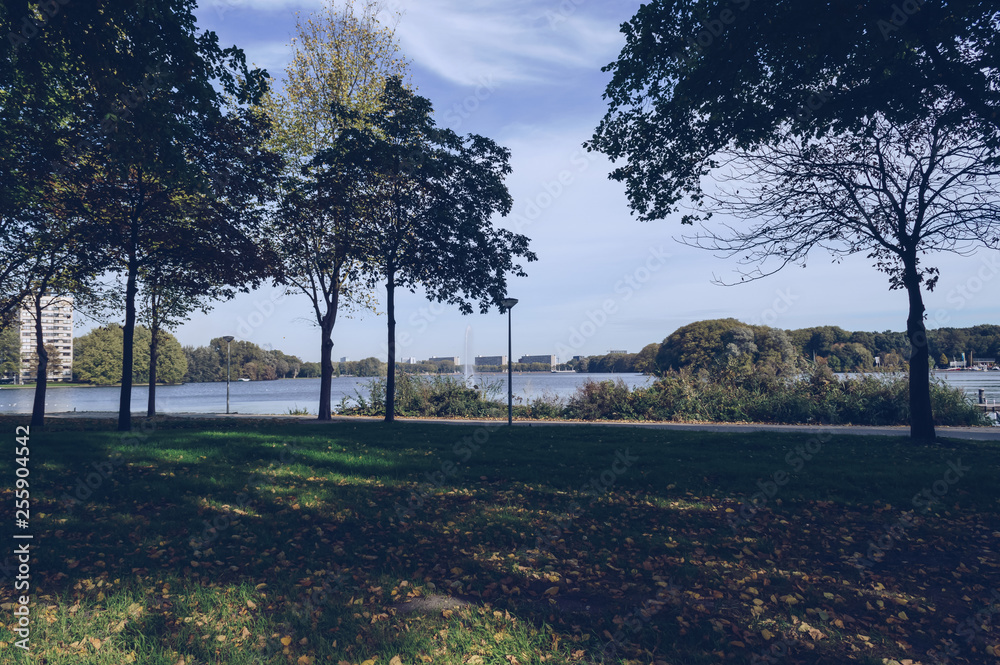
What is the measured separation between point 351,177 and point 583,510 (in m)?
15.2

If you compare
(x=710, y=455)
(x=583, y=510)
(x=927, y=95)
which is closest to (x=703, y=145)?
(x=927, y=95)

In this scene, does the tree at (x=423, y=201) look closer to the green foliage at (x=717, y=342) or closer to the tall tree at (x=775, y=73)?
the tall tree at (x=775, y=73)

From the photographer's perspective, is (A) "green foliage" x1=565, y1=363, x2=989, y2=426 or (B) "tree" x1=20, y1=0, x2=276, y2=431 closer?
(B) "tree" x1=20, y1=0, x2=276, y2=431

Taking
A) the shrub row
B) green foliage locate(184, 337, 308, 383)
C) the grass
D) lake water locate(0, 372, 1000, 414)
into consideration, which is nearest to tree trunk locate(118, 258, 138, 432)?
the grass

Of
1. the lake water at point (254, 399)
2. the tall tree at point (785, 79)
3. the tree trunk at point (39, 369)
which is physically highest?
the tall tree at point (785, 79)

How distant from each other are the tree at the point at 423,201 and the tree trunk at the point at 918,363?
1203 centimetres

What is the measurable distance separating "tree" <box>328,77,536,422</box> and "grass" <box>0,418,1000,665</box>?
973cm

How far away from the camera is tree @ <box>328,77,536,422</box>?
18953 millimetres

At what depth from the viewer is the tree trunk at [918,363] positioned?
1388 centimetres

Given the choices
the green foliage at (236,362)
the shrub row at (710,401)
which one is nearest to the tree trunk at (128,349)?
the shrub row at (710,401)

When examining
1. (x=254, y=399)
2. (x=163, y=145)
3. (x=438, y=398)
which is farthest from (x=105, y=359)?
(x=163, y=145)

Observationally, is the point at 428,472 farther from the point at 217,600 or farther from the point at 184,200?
the point at 184,200

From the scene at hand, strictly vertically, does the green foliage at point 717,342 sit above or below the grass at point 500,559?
above

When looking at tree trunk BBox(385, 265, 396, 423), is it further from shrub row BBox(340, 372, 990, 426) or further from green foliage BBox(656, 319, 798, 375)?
green foliage BBox(656, 319, 798, 375)
